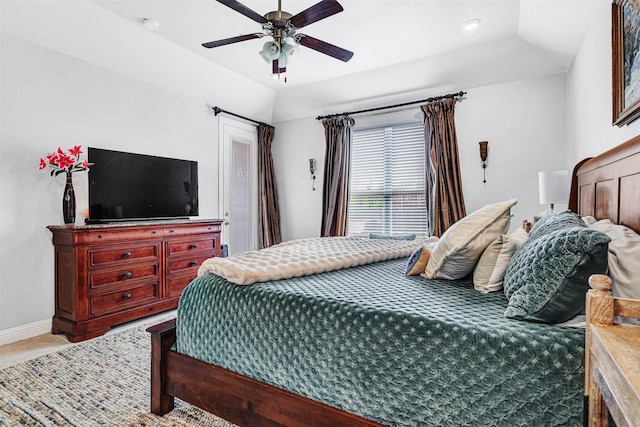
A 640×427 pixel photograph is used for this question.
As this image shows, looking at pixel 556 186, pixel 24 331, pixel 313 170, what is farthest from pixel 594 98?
pixel 24 331

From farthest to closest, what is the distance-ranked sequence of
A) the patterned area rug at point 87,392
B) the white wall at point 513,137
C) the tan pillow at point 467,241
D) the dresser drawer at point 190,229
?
1. the white wall at point 513,137
2. the dresser drawer at point 190,229
3. the patterned area rug at point 87,392
4. the tan pillow at point 467,241

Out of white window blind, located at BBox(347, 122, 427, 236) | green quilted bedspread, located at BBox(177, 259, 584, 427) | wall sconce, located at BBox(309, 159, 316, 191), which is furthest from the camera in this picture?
wall sconce, located at BBox(309, 159, 316, 191)

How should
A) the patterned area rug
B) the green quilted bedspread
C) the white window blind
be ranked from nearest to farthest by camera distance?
the green quilted bedspread, the patterned area rug, the white window blind

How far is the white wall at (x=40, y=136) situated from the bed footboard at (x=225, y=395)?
195 cm

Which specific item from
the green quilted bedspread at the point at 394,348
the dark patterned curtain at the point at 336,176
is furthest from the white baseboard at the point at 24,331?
the dark patterned curtain at the point at 336,176

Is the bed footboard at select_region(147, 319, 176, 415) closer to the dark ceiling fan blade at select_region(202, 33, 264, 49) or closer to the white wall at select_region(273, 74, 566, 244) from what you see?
the dark ceiling fan blade at select_region(202, 33, 264, 49)

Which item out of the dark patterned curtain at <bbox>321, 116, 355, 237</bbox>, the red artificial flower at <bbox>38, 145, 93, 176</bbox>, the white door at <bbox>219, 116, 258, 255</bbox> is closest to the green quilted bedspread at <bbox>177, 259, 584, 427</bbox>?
the red artificial flower at <bbox>38, 145, 93, 176</bbox>

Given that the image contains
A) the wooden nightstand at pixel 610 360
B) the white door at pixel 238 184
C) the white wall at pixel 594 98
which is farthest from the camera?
the white door at pixel 238 184

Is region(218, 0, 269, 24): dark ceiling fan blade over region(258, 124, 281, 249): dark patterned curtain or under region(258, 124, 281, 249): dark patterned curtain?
over

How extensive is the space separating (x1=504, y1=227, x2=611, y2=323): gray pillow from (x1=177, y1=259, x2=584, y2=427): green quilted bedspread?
0.05 metres

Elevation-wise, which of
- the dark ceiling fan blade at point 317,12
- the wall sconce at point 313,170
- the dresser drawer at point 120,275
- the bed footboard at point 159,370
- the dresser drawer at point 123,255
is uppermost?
the dark ceiling fan blade at point 317,12

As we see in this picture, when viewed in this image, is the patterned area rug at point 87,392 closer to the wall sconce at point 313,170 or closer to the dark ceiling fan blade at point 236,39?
the dark ceiling fan blade at point 236,39

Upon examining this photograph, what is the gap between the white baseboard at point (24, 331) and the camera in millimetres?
2736

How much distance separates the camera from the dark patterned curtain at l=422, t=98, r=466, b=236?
4016mm
